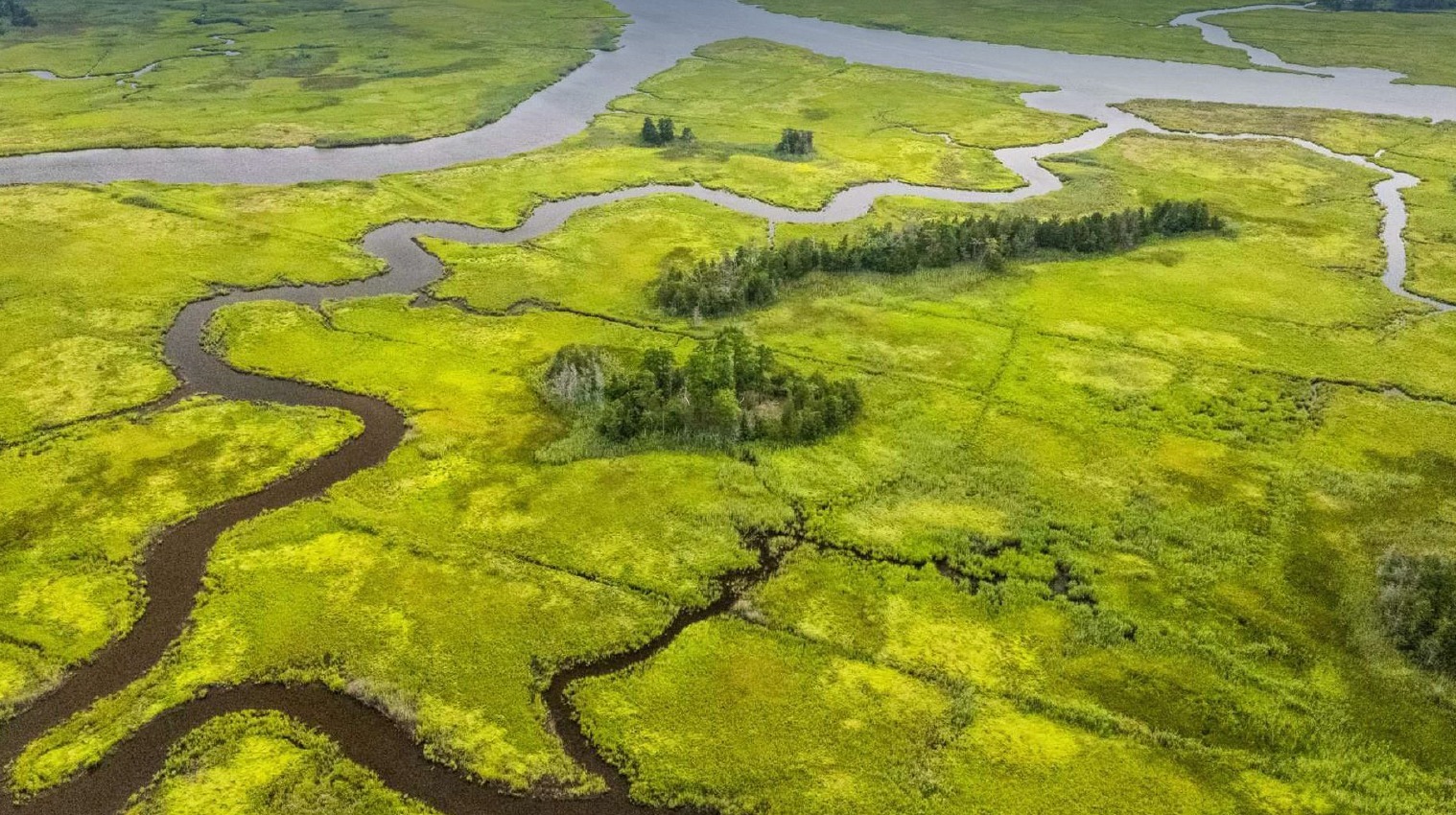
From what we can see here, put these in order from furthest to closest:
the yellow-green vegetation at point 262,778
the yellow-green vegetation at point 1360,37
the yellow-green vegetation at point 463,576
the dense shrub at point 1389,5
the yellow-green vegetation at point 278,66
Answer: the dense shrub at point 1389,5
the yellow-green vegetation at point 1360,37
the yellow-green vegetation at point 278,66
the yellow-green vegetation at point 463,576
the yellow-green vegetation at point 262,778

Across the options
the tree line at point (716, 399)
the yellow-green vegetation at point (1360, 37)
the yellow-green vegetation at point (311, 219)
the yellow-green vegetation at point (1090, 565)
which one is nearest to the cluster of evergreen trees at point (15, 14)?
the yellow-green vegetation at point (311, 219)

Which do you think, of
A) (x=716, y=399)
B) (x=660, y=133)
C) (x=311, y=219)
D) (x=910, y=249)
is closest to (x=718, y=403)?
(x=716, y=399)

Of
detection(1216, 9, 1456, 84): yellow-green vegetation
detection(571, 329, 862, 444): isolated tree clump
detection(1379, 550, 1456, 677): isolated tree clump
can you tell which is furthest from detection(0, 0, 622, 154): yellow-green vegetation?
detection(1216, 9, 1456, 84): yellow-green vegetation

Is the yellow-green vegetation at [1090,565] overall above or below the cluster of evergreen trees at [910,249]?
below

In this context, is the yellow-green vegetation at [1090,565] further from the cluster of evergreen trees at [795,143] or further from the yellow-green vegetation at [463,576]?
the cluster of evergreen trees at [795,143]

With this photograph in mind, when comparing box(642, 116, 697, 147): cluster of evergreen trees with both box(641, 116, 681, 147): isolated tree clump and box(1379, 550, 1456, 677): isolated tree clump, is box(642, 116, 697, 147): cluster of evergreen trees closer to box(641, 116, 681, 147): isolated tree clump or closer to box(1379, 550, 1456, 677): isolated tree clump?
box(641, 116, 681, 147): isolated tree clump

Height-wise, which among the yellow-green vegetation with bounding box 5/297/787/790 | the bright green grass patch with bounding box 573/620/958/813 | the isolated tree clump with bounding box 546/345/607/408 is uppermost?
the isolated tree clump with bounding box 546/345/607/408

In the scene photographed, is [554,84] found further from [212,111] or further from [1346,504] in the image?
[1346,504]
